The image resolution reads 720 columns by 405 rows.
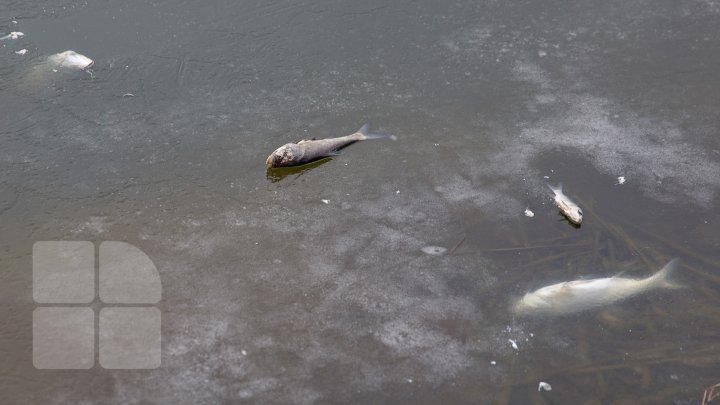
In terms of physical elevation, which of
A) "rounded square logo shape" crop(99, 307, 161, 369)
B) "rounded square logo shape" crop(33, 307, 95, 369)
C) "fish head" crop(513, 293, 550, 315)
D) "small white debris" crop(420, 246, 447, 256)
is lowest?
"rounded square logo shape" crop(33, 307, 95, 369)

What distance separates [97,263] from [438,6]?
5.09m

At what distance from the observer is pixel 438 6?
8758mm

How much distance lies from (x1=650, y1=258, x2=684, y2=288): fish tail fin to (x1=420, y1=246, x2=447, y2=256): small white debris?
167 centimetres

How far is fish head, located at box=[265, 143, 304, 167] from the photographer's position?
6.72 metres

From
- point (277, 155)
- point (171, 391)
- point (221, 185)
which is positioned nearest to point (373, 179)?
point (277, 155)

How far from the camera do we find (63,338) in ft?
17.4

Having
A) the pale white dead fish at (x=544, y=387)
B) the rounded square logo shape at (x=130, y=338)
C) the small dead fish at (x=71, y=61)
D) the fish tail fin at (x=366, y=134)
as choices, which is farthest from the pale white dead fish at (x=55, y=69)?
the pale white dead fish at (x=544, y=387)

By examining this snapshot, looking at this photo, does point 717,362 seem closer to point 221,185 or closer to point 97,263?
point 221,185

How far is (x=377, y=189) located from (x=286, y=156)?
2.96 ft

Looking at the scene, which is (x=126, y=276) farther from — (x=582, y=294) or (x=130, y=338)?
(x=582, y=294)

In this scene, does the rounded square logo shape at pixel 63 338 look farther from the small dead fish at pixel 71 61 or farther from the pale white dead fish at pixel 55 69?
the small dead fish at pixel 71 61

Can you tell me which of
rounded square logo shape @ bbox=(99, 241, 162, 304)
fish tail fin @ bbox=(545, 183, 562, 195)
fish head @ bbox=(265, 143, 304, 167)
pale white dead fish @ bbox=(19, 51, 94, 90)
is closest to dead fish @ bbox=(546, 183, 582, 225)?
fish tail fin @ bbox=(545, 183, 562, 195)

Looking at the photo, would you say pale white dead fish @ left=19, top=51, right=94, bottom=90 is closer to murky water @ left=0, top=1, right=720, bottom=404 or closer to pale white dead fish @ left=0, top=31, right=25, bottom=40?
murky water @ left=0, top=1, right=720, bottom=404

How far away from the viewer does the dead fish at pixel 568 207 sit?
6156mm
